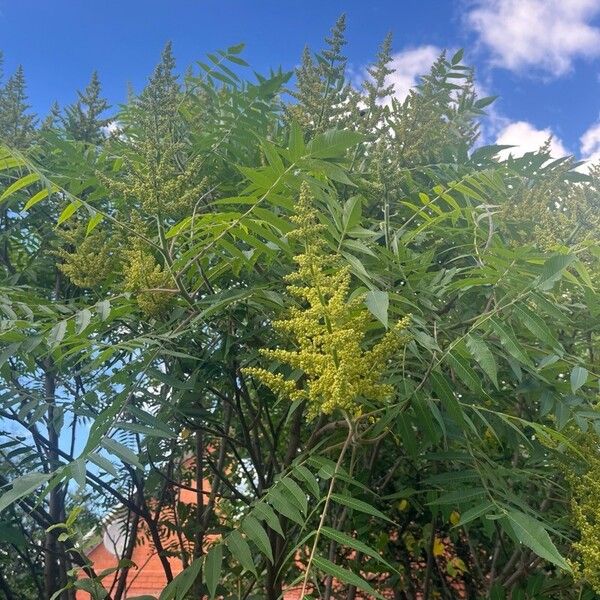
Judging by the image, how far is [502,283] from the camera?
67.4 inches

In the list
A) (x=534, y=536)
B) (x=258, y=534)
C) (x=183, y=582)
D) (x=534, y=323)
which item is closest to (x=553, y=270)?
(x=534, y=323)

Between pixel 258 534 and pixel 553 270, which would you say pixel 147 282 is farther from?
pixel 553 270

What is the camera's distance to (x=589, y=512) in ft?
5.48

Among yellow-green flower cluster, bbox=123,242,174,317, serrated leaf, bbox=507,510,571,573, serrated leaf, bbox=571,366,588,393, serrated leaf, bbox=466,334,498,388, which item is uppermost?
yellow-green flower cluster, bbox=123,242,174,317

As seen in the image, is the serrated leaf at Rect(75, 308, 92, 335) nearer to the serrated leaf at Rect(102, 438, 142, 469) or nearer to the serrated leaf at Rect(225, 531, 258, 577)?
the serrated leaf at Rect(102, 438, 142, 469)

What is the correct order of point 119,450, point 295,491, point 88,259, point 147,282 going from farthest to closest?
point 88,259 < point 147,282 < point 295,491 < point 119,450

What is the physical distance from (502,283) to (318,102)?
865mm

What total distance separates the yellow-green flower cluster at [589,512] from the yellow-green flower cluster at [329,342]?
1.79ft

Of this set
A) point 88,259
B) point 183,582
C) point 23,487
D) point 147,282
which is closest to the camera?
point 23,487

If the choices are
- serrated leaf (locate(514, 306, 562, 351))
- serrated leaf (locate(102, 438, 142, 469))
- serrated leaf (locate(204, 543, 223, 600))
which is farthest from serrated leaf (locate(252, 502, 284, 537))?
serrated leaf (locate(514, 306, 562, 351))

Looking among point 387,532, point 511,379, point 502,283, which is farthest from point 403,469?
point 502,283

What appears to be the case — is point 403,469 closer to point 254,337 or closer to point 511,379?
point 511,379

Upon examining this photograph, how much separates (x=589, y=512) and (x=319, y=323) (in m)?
0.80

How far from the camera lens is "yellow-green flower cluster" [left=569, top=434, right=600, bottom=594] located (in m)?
1.56
